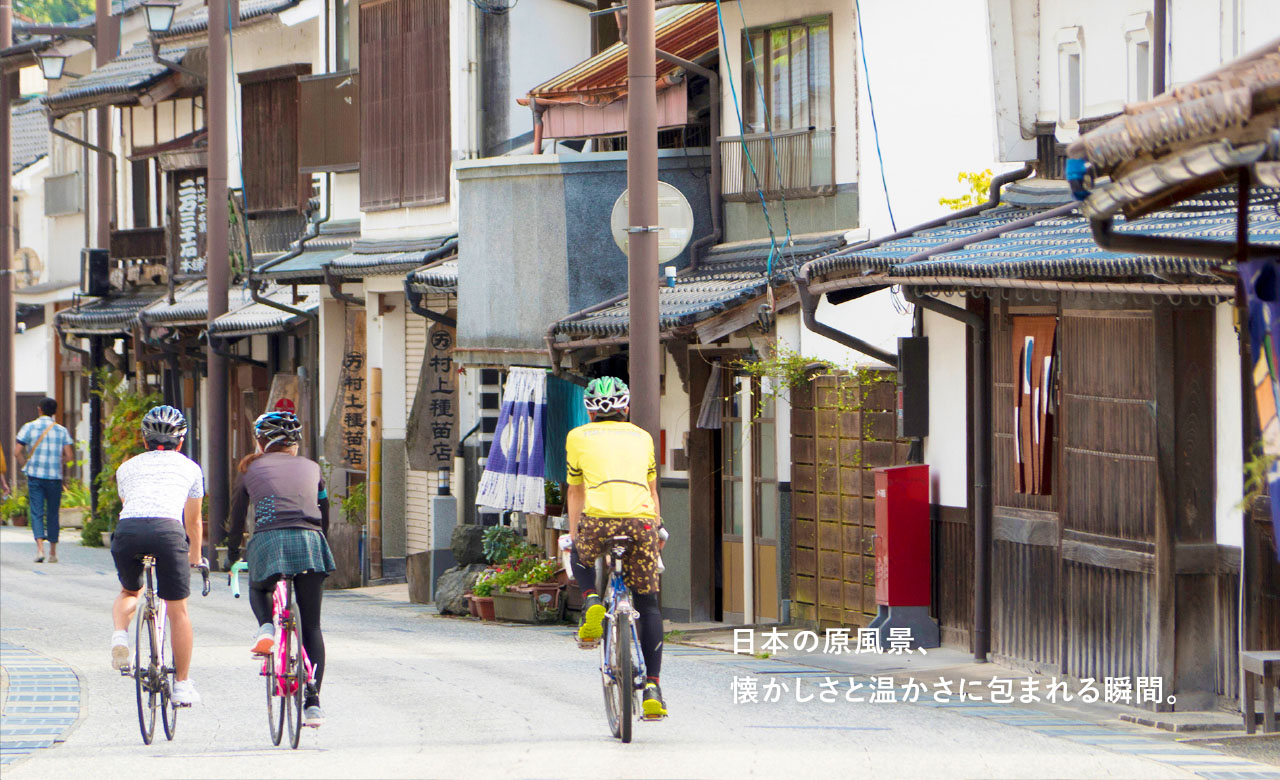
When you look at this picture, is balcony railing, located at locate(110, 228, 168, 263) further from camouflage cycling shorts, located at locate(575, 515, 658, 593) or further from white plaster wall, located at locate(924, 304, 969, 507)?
camouflage cycling shorts, located at locate(575, 515, 658, 593)

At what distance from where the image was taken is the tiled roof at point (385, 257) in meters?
24.5

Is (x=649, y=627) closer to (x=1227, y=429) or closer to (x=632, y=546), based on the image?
(x=632, y=546)

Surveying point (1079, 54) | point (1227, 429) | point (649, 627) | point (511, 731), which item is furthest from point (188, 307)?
point (1227, 429)

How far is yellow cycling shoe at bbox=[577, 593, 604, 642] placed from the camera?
36.9 ft

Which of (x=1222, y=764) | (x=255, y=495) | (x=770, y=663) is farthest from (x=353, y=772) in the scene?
(x=770, y=663)

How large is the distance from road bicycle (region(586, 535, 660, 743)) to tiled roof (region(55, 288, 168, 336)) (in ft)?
78.4

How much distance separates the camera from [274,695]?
436 inches

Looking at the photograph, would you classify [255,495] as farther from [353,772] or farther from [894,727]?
[894,727]

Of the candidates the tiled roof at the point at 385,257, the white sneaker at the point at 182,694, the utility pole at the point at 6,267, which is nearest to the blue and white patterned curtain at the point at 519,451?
the tiled roof at the point at 385,257

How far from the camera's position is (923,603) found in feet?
51.9

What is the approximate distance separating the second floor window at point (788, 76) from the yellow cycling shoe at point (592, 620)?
8.18 m

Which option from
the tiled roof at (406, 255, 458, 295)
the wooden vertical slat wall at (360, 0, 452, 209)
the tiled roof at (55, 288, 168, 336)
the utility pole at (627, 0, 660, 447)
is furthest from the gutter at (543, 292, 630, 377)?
the tiled roof at (55, 288, 168, 336)

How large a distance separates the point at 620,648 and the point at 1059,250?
393 centimetres

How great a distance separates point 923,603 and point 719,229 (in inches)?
234
